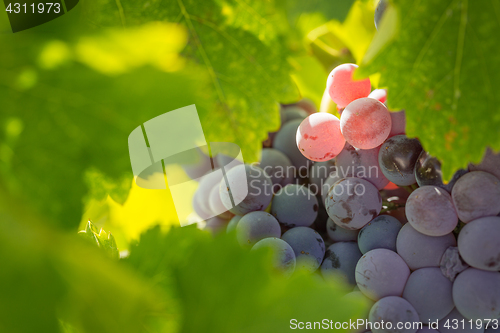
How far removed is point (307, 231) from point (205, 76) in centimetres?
24

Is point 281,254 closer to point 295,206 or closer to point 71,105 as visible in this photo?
point 295,206

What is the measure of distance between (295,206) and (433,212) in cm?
17

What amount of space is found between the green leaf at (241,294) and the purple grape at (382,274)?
5.2 inches

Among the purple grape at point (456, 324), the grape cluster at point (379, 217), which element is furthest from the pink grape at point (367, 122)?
the purple grape at point (456, 324)

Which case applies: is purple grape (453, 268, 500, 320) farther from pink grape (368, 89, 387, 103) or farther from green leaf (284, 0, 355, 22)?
green leaf (284, 0, 355, 22)

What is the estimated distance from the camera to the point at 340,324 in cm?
27

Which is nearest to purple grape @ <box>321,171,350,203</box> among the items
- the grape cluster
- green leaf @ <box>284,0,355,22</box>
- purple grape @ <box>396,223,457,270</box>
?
the grape cluster

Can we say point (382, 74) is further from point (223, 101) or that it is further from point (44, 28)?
point (44, 28)

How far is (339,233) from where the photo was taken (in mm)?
466

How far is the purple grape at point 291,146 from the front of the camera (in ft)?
1.70

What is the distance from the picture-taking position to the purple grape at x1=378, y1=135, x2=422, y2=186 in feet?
1.29

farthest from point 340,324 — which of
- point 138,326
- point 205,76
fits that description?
point 205,76

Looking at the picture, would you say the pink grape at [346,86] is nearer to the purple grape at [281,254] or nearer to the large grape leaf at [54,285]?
the purple grape at [281,254]

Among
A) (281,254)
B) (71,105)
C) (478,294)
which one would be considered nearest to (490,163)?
(478,294)
